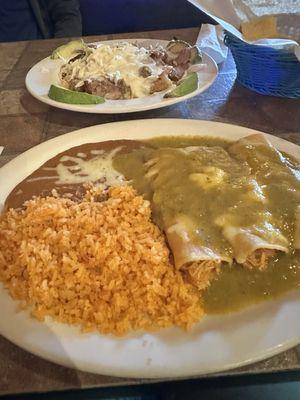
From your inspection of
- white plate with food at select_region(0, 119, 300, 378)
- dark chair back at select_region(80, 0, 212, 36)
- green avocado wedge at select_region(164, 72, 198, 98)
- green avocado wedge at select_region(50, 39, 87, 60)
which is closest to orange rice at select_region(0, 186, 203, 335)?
white plate with food at select_region(0, 119, 300, 378)

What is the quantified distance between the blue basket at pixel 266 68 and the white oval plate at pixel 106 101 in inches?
5.1

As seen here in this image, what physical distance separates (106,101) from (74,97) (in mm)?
125

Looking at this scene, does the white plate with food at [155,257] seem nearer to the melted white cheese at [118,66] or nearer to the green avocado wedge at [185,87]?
the green avocado wedge at [185,87]

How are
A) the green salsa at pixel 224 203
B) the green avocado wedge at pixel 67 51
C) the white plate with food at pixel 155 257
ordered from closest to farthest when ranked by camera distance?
1. the white plate with food at pixel 155 257
2. the green salsa at pixel 224 203
3. the green avocado wedge at pixel 67 51

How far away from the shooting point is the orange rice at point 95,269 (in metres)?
0.94

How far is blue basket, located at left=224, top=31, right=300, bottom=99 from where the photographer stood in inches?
67.0

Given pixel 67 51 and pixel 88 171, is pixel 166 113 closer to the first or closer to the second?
pixel 88 171

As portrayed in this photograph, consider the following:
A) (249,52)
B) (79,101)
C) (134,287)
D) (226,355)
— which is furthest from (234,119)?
(226,355)

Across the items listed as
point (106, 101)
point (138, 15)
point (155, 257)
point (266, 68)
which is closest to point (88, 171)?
point (106, 101)

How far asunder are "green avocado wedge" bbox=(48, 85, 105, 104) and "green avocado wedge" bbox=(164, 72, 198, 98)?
10.8 inches

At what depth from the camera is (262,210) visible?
117cm

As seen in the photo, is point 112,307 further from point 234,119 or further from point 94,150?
point 234,119

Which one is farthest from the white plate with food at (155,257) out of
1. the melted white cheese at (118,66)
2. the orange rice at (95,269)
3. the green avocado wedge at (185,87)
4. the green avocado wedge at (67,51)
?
the green avocado wedge at (67,51)

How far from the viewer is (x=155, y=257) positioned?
1.03 m
